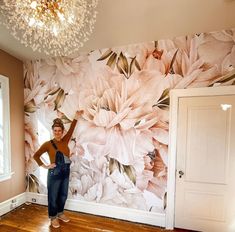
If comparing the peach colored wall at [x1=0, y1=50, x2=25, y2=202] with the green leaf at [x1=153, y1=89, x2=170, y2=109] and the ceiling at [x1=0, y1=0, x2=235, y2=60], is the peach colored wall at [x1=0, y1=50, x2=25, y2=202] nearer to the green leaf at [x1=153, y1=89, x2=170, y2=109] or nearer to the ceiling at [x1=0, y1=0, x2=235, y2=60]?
the ceiling at [x1=0, y1=0, x2=235, y2=60]

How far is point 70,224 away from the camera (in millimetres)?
2705

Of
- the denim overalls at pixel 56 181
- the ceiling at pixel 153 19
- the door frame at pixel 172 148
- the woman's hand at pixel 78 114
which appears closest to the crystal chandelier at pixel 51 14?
the ceiling at pixel 153 19

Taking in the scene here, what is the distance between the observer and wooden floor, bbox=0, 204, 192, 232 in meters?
2.59

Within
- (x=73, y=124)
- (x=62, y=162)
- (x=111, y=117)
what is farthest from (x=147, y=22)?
(x=62, y=162)

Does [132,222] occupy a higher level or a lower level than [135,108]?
lower

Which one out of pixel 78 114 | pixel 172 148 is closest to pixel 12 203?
pixel 78 114

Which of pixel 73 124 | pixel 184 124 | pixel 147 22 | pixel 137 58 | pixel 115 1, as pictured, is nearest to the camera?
pixel 115 1

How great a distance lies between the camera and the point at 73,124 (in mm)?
2992

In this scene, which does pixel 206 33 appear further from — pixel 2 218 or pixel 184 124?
pixel 2 218

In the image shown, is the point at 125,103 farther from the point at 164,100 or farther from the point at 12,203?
the point at 12,203

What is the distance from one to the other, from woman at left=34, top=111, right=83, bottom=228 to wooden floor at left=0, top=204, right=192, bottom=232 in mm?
A: 157

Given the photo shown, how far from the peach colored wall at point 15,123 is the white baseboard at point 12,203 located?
0.06 m

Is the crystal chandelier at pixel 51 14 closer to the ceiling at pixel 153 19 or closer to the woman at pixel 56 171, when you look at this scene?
the ceiling at pixel 153 19

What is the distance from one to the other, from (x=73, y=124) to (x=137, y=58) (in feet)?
4.69
